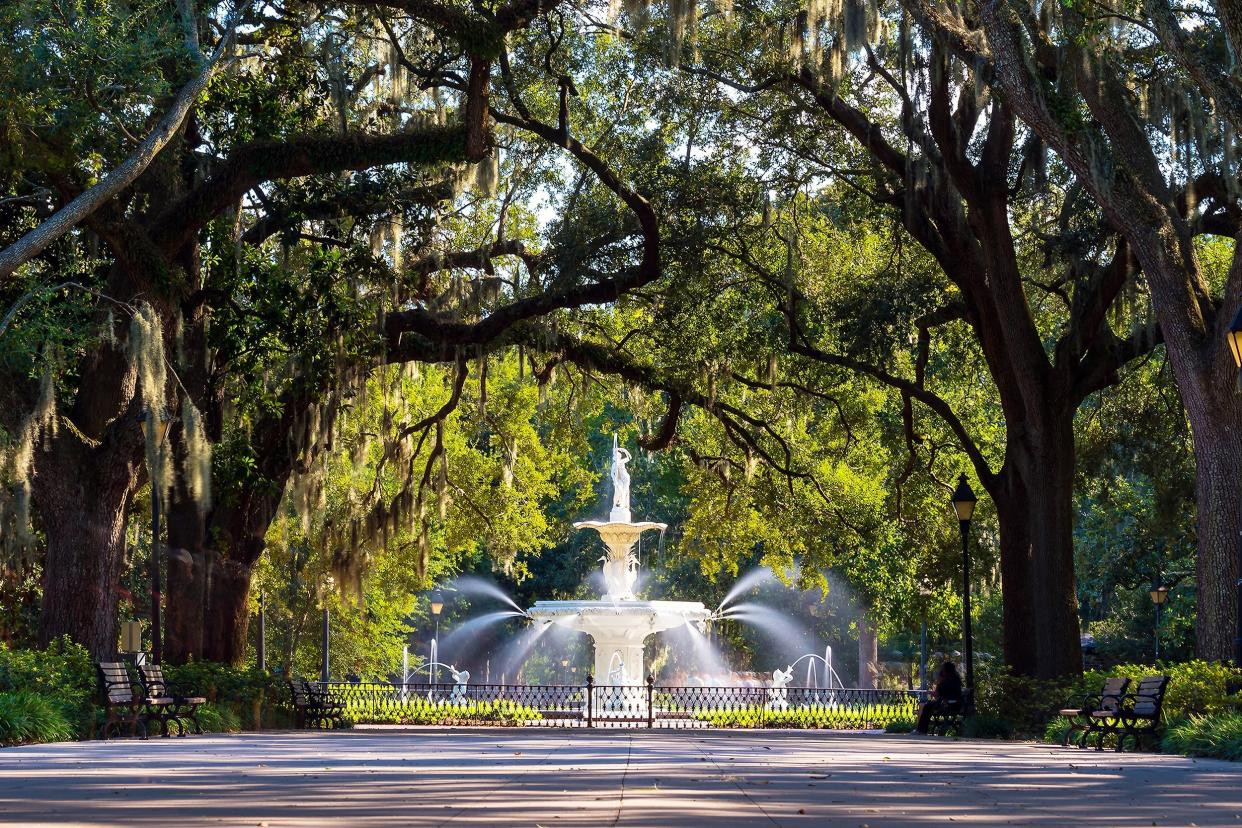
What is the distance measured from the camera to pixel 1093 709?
57.3ft

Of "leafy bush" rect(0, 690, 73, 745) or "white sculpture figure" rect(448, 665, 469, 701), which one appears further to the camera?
"white sculpture figure" rect(448, 665, 469, 701)

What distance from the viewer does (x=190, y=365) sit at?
2091 centimetres

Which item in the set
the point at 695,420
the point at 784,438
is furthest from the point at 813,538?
the point at 695,420

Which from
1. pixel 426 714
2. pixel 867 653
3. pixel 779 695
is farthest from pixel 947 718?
pixel 867 653

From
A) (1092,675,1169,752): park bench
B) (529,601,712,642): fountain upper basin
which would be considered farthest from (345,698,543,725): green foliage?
(1092,675,1169,752): park bench

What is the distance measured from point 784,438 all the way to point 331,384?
38.2 ft

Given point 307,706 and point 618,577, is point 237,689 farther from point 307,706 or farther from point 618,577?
point 618,577

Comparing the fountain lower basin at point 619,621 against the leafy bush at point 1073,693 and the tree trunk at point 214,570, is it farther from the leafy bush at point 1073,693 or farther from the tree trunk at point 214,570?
the leafy bush at point 1073,693

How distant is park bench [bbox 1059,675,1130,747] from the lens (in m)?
17.1

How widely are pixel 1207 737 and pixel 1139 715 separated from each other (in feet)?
4.90

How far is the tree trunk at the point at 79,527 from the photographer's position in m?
19.1

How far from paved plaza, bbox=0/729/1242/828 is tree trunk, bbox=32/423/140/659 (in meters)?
4.60

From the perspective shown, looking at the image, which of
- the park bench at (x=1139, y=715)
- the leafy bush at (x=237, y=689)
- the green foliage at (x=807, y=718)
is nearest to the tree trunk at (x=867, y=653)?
the green foliage at (x=807, y=718)

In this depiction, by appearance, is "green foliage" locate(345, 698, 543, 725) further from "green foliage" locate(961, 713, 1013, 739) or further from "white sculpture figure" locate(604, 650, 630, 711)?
"green foliage" locate(961, 713, 1013, 739)
